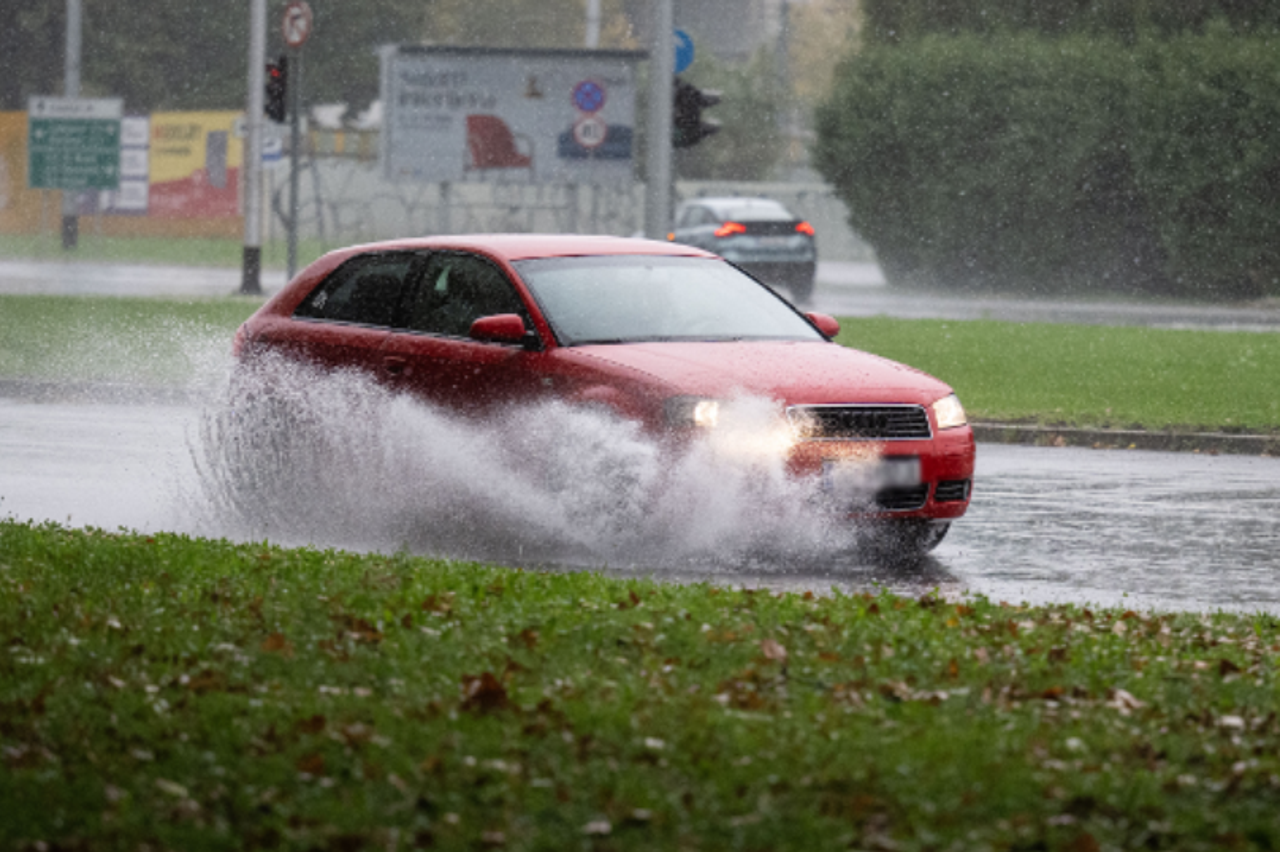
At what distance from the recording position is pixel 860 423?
9914mm

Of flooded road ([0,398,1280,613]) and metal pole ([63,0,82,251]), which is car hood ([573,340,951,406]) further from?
metal pole ([63,0,82,251])

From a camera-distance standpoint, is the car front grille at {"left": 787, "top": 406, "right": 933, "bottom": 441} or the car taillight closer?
the car front grille at {"left": 787, "top": 406, "right": 933, "bottom": 441}

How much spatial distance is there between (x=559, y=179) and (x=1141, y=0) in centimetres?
1217

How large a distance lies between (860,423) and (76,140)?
95.0 feet

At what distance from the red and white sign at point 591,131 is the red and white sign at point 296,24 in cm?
395

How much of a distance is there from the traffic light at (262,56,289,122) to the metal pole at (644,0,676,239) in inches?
438

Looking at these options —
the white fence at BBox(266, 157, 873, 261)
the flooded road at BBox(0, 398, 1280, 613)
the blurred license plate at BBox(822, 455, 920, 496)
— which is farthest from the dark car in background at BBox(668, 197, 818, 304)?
the blurred license plate at BBox(822, 455, 920, 496)

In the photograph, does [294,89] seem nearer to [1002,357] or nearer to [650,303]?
[1002,357]

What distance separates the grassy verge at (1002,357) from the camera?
1755 centimetres

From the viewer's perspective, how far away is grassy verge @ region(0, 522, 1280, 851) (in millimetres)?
5195

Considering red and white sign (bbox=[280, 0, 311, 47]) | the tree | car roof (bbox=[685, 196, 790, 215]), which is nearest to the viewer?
red and white sign (bbox=[280, 0, 311, 47])

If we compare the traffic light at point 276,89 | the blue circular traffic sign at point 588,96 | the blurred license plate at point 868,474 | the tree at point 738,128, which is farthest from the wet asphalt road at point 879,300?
the tree at point 738,128

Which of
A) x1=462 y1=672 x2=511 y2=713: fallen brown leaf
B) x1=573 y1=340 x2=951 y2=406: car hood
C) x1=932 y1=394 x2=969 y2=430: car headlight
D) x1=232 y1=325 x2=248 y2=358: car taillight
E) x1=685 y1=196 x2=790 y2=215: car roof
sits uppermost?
x1=573 y1=340 x2=951 y2=406: car hood

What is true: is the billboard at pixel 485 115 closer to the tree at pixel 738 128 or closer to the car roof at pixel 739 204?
the car roof at pixel 739 204
